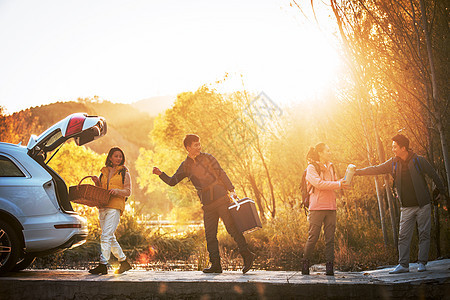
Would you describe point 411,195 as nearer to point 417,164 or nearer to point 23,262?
point 417,164

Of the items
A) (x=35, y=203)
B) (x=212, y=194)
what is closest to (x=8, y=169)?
(x=35, y=203)

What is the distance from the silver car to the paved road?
1.64ft

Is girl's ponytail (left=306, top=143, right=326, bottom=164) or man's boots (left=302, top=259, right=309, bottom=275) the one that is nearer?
man's boots (left=302, top=259, right=309, bottom=275)

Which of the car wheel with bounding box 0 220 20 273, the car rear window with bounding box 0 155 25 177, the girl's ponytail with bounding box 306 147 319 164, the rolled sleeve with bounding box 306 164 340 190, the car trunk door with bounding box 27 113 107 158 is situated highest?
the car trunk door with bounding box 27 113 107 158

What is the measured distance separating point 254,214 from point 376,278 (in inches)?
75.2

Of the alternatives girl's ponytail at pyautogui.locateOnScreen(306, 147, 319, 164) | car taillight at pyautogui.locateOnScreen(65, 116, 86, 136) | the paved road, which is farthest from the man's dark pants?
car taillight at pyautogui.locateOnScreen(65, 116, 86, 136)

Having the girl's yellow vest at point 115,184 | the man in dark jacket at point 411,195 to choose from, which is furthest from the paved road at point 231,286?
the girl's yellow vest at point 115,184

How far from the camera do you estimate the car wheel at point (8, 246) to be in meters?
6.97

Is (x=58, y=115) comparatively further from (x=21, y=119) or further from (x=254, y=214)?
(x=254, y=214)

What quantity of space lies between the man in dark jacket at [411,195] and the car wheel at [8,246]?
17.7 feet

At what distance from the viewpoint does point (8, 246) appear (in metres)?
7.00

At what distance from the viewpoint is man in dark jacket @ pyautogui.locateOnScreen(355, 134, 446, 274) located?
6.88 meters

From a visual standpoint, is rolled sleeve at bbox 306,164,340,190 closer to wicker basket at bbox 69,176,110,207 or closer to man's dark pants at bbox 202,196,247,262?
man's dark pants at bbox 202,196,247,262

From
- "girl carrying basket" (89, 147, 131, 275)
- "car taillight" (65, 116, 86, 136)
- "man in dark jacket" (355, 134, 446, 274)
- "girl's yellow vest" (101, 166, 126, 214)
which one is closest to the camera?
"man in dark jacket" (355, 134, 446, 274)
